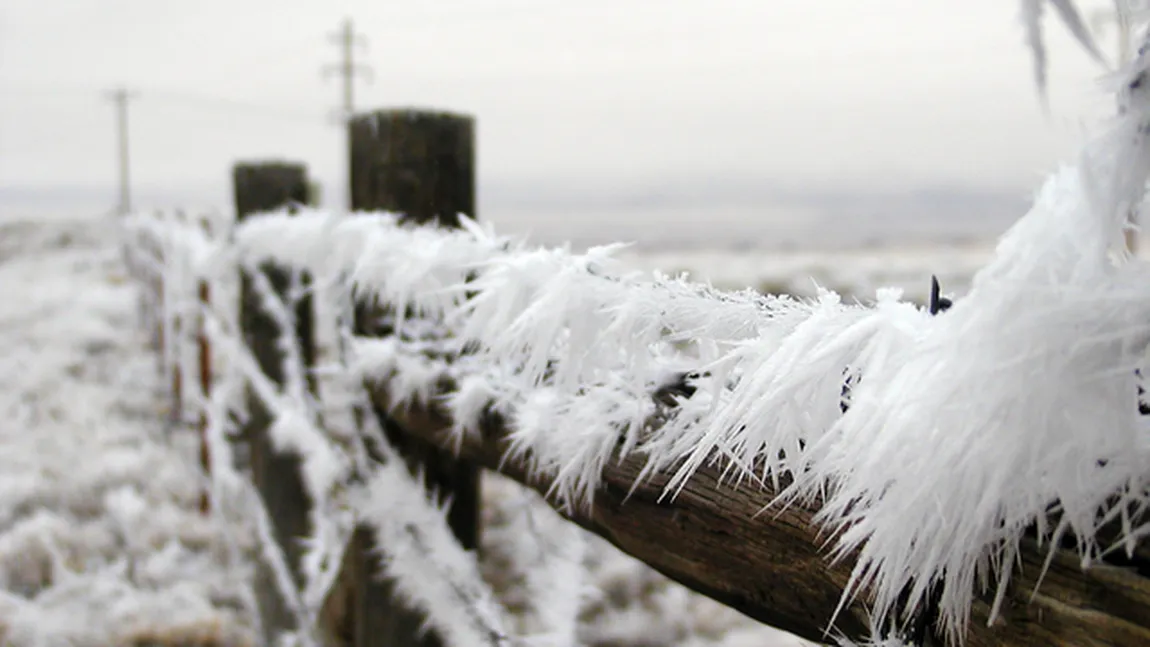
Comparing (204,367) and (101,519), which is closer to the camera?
(101,519)

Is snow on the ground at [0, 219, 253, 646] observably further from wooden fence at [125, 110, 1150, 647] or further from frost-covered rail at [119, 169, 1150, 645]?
frost-covered rail at [119, 169, 1150, 645]

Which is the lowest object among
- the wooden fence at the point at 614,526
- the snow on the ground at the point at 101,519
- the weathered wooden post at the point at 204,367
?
the snow on the ground at the point at 101,519

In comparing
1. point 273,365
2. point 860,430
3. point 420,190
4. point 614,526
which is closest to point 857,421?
point 860,430

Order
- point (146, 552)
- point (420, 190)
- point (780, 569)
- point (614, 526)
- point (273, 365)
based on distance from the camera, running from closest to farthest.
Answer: point (780, 569)
point (614, 526)
point (420, 190)
point (273, 365)
point (146, 552)

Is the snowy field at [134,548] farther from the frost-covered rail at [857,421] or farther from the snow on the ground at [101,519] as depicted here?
the frost-covered rail at [857,421]

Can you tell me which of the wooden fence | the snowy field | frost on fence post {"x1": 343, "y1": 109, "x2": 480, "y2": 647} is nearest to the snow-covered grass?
the snowy field

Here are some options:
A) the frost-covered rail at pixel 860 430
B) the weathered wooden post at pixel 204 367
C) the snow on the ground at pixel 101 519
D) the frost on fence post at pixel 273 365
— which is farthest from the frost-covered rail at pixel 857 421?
the weathered wooden post at pixel 204 367

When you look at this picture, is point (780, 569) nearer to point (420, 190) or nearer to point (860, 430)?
point (860, 430)
